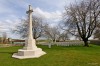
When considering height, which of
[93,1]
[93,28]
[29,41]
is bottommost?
[29,41]

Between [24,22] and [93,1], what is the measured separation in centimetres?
2108

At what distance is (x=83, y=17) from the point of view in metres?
29.6

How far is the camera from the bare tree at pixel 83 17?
95.1ft

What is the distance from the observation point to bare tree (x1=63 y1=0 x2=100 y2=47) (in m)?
29.0

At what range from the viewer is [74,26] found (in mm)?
30203

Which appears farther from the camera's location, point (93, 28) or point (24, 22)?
point (24, 22)

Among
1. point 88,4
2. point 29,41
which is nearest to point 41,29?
point 88,4

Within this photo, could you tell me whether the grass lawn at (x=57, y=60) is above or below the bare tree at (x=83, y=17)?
below

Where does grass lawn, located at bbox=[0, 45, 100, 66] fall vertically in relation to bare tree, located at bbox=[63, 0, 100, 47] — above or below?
below

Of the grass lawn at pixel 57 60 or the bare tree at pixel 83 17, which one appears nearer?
the grass lawn at pixel 57 60

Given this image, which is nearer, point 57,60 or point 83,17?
point 57,60

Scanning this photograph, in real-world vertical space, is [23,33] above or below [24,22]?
below

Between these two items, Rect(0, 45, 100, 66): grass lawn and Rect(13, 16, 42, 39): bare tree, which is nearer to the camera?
Rect(0, 45, 100, 66): grass lawn

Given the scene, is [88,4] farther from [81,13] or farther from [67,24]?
[67,24]
